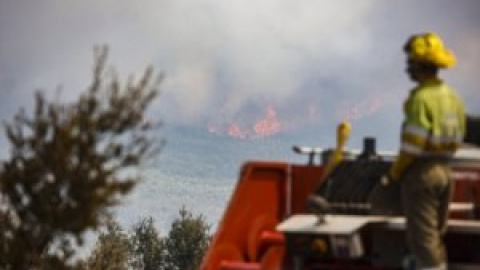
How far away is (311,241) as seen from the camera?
6.15 metres

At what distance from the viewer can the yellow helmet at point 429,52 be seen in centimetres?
607

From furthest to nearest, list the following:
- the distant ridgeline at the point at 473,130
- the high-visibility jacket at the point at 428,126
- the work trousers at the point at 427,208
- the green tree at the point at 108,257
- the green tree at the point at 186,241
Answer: the green tree at the point at 186,241
the green tree at the point at 108,257
the distant ridgeline at the point at 473,130
the high-visibility jacket at the point at 428,126
the work trousers at the point at 427,208

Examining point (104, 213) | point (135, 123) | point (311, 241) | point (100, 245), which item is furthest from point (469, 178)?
point (100, 245)

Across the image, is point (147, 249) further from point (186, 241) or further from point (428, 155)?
point (428, 155)

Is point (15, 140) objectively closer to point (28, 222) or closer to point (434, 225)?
point (28, 222)

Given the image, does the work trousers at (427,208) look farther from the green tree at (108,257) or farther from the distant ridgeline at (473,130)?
the green tree at (108,257)

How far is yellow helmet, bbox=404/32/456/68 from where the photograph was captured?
239 inches

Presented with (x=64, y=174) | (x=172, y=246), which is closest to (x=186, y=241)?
(x=172, y=246)

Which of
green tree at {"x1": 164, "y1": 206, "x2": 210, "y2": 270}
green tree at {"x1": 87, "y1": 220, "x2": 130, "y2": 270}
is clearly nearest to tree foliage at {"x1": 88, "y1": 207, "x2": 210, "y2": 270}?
green tree at {"x1": 164, "y1": 206, "x2": 210, "y2": 270}

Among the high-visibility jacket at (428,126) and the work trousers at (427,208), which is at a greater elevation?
the high-visibility jacket at (428,126)

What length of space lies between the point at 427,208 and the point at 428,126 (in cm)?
49

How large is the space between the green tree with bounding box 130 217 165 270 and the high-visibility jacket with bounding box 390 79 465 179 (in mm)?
75846

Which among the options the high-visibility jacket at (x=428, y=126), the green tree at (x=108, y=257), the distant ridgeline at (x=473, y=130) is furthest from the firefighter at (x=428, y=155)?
the green tree at (x=108, y=257)

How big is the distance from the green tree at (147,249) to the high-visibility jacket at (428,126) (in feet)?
249
